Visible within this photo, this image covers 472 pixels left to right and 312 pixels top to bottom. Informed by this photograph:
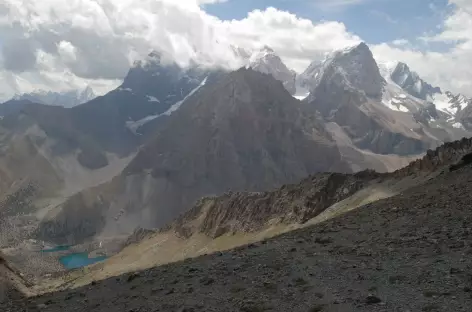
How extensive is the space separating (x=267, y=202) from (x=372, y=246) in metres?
104

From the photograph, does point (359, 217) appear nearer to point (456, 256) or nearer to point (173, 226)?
point (456, 256)

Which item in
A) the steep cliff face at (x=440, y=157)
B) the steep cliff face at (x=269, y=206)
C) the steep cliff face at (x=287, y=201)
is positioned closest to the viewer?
the steep cliff face at (x=440, y=157)

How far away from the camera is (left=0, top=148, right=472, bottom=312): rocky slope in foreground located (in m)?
16.9

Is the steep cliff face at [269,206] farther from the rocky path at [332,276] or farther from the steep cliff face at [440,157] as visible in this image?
the rocky path at [332,276]

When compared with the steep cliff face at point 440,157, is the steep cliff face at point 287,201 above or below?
below

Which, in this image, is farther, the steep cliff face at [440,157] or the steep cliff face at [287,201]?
the steep cliff face at [287,201]

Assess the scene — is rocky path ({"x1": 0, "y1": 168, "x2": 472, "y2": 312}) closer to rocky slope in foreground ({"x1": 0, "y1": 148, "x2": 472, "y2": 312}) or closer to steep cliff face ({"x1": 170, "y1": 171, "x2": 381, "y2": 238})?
rocky slope in foreground ({"x1": 0, "y1": 148, "x2": 472, "y2": 312})

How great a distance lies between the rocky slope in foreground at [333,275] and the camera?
1691 cm

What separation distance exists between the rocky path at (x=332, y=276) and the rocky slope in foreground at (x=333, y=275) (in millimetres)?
35

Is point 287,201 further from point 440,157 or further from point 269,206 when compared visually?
point 440,157

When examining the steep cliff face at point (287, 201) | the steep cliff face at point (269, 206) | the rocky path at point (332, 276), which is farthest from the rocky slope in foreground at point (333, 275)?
the steep cliff face at point (269, 206)

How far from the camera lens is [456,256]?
19.3m

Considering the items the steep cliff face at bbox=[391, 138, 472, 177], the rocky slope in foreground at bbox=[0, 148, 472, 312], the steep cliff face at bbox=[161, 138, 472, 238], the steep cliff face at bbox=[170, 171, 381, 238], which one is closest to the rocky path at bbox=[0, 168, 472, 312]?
the rocky slope in foreground at bbox=[0, 148, 472, 312]

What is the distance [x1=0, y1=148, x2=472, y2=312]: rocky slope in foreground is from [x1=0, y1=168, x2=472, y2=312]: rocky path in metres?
0.03
